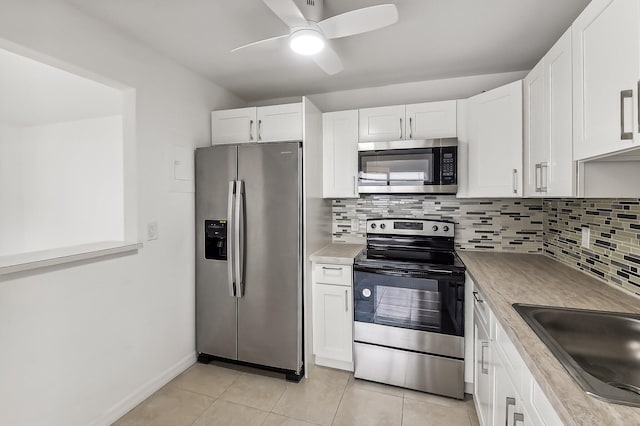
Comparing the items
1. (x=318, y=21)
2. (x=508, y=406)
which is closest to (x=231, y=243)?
(x=318, y=21)

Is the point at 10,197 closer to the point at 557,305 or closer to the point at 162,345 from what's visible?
the point at 162,345

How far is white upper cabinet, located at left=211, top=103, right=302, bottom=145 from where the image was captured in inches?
98.7

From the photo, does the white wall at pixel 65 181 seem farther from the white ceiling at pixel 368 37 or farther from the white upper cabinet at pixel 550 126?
the white upper cabinet at pixel 550 126

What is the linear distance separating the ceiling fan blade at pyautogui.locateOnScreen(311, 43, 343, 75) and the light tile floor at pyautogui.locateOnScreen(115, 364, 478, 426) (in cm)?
226

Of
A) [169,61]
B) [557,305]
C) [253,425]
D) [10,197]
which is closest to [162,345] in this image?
[253,425]

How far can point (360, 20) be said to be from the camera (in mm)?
1438

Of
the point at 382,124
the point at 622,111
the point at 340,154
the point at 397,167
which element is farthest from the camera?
the point at 340,154

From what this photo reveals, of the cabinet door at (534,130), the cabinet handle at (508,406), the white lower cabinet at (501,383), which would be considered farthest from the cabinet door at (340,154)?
the cabinet handle at (508,406)

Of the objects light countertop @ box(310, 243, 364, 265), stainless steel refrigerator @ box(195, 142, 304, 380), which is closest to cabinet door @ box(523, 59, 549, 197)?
light countertop @ box(310, 243, 364, 265)

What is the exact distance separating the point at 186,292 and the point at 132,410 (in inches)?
32.9

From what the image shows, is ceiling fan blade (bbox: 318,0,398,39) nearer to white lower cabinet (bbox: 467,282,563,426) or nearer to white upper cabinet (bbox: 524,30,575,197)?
white upper cabinet (bbox: 524,30,575,197)

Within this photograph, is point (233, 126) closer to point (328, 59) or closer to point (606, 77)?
point (328, 59)

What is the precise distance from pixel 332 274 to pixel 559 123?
1719 millimetres

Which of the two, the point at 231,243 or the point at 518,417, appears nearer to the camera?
the point at 518,417
